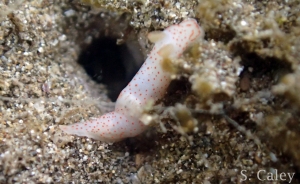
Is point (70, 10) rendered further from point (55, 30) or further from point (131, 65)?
point (131, 65)

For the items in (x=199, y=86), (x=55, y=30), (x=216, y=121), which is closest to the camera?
(x=199, y=86)

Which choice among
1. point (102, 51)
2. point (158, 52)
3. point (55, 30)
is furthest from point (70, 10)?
point (158, 52)

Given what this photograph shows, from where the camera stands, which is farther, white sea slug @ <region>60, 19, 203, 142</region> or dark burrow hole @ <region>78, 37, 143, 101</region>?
dark burrow hole @ <region>78, 37, 143, 101</region>

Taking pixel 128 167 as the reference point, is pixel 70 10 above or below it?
above

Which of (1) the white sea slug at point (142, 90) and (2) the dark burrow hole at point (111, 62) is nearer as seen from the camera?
(1) the white sea slug at point (142, 90)
